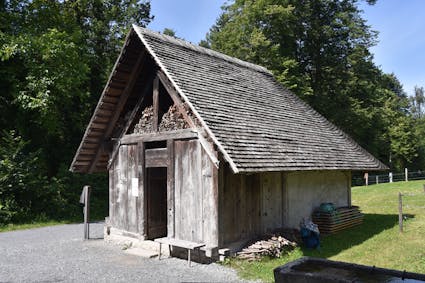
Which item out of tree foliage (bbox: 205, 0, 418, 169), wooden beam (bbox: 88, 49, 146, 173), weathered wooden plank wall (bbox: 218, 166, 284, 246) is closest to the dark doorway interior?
wooden beam (bbox: 88, 49, 146, 173)

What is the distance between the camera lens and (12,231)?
14.6m

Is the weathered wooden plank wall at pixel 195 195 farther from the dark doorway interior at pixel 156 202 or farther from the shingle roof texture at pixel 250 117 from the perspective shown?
the dark doorway interior at pixel 156 202

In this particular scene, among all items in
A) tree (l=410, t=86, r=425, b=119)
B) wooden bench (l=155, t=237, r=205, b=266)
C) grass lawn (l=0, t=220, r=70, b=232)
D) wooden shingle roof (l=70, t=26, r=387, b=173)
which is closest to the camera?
wooden bench (l=155, t=237, r=205, b=266)

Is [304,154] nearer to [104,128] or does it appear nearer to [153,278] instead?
[153,278]

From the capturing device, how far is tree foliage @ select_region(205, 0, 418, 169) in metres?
28.2

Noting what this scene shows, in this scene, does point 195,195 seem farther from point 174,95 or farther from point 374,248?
point 374,248

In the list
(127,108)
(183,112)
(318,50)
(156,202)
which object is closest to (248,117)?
(183,112)

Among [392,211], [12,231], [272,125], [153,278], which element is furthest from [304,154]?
[12,231]

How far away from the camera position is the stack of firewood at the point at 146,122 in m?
11.1

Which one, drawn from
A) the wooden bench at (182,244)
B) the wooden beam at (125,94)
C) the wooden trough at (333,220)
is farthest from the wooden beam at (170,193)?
the wooden trough at (333,220)

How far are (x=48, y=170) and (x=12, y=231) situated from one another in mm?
7500

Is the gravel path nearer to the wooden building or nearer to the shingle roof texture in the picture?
the wooden building

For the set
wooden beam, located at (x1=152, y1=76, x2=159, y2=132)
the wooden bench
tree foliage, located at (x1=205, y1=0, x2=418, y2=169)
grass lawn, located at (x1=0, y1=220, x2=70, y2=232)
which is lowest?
grass lawn, located at (x1=0, y1=220, x2=70, y2=232)

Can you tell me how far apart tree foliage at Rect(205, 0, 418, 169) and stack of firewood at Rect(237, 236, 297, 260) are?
19.2 metres
